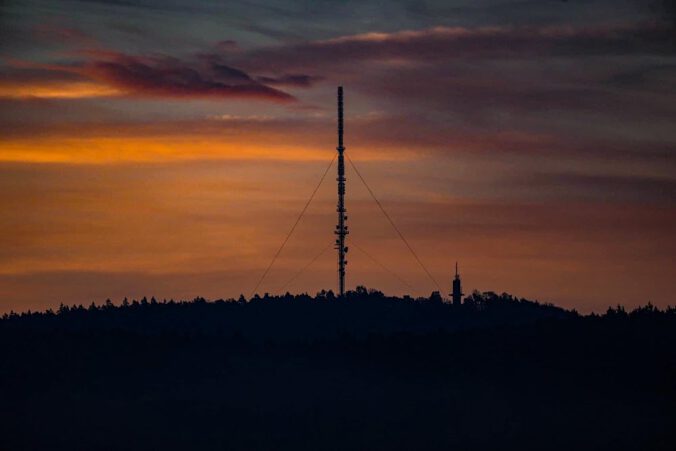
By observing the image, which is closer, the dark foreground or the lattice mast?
the lattice mast

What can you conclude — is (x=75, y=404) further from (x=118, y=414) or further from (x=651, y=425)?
(x=651, y=425)

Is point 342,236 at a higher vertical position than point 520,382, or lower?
higher

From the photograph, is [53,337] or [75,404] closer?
[75,404]

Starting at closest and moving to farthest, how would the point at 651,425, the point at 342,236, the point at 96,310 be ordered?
the point at 342,236
the point at 651,425
the point at 96,310

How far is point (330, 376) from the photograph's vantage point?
148375mm

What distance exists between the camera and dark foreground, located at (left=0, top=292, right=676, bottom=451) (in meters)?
136

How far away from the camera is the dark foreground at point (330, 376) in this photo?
136 m

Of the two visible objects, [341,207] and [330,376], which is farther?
[330,376]

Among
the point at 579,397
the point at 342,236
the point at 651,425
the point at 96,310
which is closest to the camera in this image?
the point at 342,236

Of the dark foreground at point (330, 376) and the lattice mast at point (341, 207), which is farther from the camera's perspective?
the dark foreground at point (330, 376)

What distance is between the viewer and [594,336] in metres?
147

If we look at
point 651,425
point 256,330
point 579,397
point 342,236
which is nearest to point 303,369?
point 256,330

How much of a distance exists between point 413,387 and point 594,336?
20.5m

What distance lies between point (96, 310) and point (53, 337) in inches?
352
